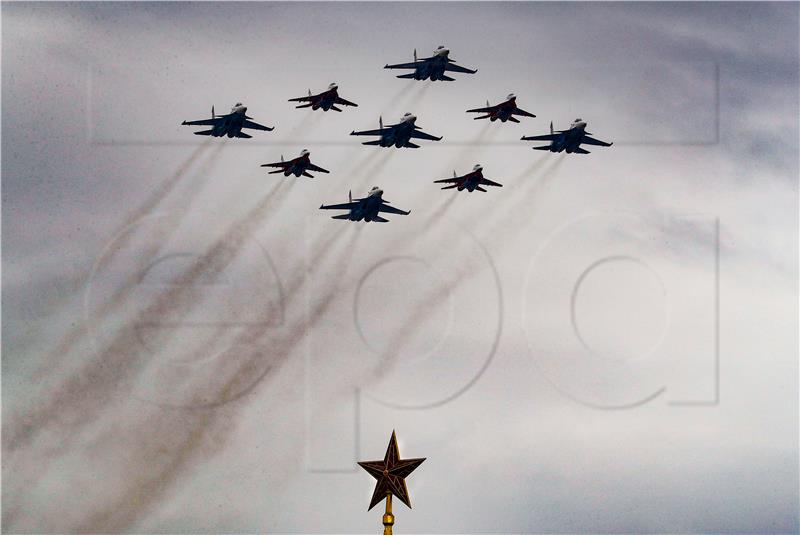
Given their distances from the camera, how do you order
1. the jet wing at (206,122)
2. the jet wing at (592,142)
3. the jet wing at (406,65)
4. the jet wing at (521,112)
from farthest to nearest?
the jet wing at (592,142) → the jet wing at (206,122) → the jet wing at (521,112) → the jet wing at (406,65)

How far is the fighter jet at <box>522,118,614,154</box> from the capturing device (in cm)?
4931

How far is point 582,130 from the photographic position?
1941 inches

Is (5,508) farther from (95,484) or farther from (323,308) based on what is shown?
(323,308)

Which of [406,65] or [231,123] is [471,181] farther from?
[231,123]

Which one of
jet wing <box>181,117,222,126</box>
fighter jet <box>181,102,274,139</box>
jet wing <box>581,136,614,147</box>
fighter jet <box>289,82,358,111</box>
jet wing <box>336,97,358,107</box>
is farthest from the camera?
jet wing <box>581,136,614,147</box>

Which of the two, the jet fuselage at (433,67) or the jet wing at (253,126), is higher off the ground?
the jet fuselage at (433,67)

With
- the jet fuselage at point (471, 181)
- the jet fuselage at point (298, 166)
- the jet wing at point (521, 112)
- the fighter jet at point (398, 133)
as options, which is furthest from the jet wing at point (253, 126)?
the jet wing at point (521, 112)

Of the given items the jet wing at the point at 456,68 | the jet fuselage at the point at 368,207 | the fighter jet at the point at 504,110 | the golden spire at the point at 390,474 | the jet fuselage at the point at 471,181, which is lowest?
the golden spire at the point at 390,474

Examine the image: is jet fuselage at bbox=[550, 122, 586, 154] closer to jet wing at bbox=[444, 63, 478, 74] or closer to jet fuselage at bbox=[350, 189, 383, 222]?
jet wing at bbox=[444, 63, 478, 74]

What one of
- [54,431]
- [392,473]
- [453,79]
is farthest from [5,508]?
[453,79]

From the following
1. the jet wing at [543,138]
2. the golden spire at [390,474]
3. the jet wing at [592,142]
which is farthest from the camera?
the jet wing at [543,138]

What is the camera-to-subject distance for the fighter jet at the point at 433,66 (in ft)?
159

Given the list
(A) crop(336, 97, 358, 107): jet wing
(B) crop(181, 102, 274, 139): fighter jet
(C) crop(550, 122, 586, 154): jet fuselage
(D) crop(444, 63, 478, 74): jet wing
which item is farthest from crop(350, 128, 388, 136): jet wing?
(C) crop(550, 122, 586, 154): jet fuselage

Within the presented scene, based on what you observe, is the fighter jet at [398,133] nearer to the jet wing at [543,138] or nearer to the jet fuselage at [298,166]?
the jet fuselage at [298,166]
